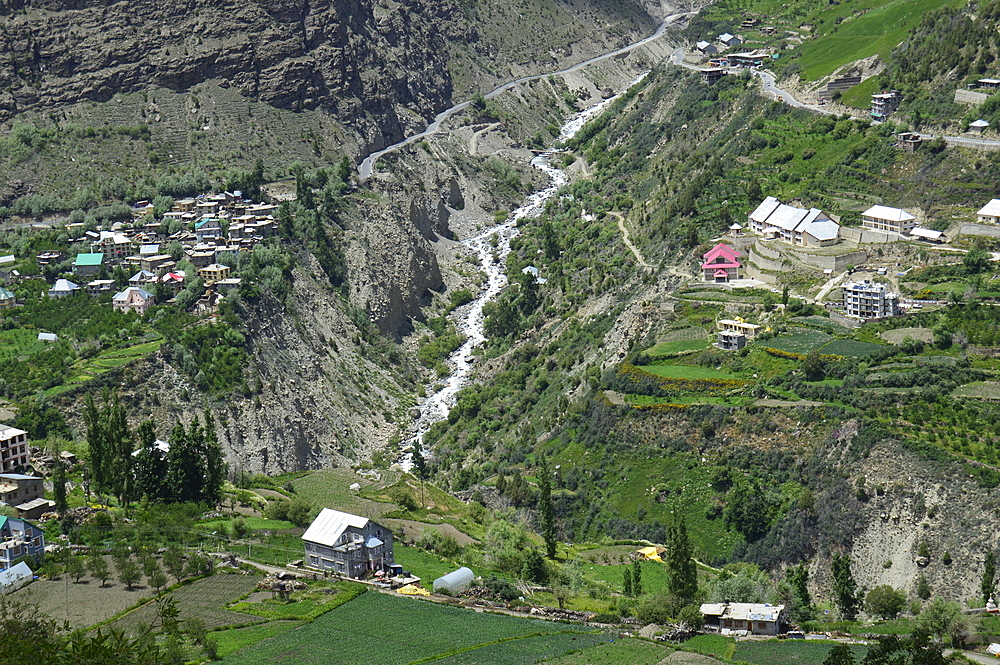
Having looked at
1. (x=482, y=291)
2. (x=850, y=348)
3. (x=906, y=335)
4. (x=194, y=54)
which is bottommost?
(x=850, y=348)

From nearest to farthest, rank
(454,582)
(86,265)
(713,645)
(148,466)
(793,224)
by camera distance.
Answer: (713,645), (454,582), (148,466), (793,224), (86,265)

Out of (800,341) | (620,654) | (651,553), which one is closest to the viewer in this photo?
(620,654)

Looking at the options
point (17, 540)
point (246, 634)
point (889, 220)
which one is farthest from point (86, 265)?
point (889, 220)

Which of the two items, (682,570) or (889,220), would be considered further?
(889,220)

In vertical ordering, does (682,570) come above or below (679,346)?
below

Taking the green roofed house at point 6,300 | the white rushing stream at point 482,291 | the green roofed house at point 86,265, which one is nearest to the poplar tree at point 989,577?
the white rushing stream at point 482,291

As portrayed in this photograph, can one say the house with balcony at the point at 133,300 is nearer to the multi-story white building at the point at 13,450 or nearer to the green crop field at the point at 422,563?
the multi-story white building at the point at 13,450

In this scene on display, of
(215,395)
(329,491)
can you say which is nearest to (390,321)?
(215,395)

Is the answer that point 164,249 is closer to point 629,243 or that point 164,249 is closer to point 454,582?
point 629,243
